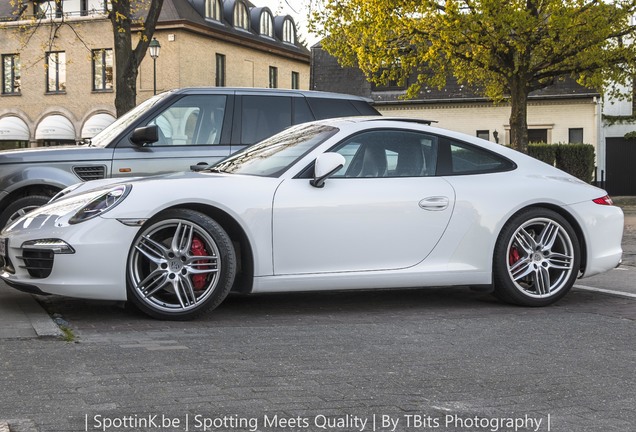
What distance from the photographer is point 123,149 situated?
9.50 meters

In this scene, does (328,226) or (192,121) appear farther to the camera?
(192,121)

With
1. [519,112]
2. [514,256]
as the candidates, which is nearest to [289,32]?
[519,112]

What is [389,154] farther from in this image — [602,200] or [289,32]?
[289,32]

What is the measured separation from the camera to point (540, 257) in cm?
728

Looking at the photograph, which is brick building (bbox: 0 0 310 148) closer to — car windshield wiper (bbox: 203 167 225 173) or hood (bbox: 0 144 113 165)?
hood (bbox: 0 144 113 165)

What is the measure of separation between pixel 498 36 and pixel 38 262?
2247 cm

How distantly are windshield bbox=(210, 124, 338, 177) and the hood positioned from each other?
2.24 meters

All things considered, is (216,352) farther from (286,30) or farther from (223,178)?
(286,30)

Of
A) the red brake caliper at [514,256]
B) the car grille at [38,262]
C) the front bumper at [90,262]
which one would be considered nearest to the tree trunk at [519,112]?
the red brake caliper at [514,256]

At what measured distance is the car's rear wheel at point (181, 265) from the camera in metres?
6.46

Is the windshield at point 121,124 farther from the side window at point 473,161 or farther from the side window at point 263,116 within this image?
the side window at point 473,161

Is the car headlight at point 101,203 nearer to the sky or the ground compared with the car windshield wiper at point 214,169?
nearer to the ground

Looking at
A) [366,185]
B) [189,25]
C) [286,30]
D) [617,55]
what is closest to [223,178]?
[366,185]

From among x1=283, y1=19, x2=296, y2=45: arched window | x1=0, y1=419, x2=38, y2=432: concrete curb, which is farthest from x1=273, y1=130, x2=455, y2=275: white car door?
x1=283, y1=19, x2=296, y2=45: arched window
